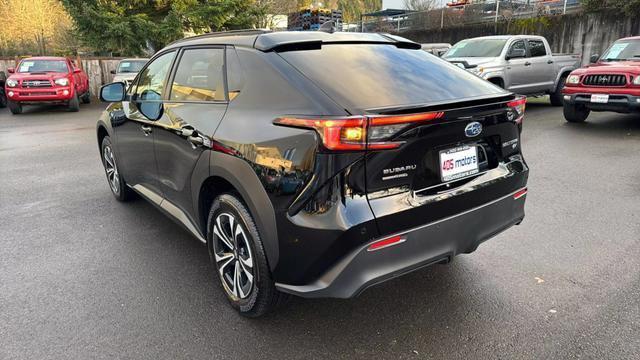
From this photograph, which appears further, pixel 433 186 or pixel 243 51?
pixel 243 51

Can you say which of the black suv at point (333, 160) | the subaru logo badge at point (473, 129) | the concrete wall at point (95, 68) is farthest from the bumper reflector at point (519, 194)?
the concrete wall at point (95, 68)

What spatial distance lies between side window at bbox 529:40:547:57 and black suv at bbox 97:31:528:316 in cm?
1004

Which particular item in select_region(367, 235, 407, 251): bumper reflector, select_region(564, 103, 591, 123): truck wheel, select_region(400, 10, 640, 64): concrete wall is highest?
select_region(400, 10, 640, 64): concrete wall

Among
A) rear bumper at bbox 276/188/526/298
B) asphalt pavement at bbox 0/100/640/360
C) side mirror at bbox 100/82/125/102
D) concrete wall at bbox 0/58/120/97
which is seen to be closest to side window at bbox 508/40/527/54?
asphalt pavement at bbox 0/100/640/360

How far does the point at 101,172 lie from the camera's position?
6758mm

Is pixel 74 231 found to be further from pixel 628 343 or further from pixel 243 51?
pixel 628 343

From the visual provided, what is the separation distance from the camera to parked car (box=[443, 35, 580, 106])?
10930mm

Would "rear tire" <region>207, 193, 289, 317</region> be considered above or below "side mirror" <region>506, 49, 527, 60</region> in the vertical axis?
below

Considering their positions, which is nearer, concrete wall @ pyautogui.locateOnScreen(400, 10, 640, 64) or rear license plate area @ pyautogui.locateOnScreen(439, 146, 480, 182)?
rear license plate area @ pyautogui.locateOnScreen(439, 146, 480, 182)

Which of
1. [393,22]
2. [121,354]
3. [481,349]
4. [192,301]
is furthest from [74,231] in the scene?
[393,22]

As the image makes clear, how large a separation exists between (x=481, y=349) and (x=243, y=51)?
2291 mm

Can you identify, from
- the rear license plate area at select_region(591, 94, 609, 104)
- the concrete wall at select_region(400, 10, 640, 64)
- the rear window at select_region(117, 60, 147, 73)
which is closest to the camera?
the rear license plate area at select_region(591, 94, 609, 104)

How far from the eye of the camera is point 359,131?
89.1 inches

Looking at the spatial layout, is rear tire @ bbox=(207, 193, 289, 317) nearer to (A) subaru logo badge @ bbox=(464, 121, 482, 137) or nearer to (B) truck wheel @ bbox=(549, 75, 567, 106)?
(A) subaru logo badge @ bbox=(464, 121, 482, 137)
